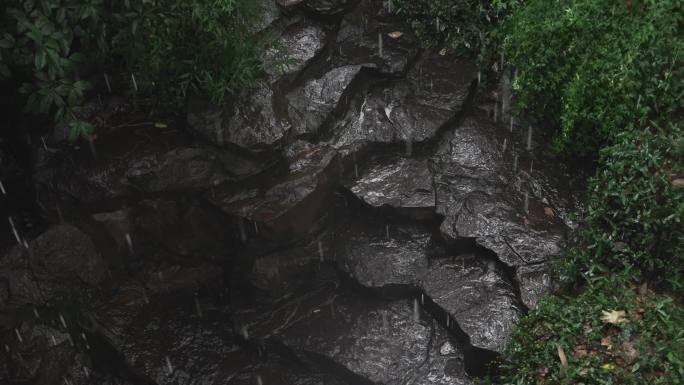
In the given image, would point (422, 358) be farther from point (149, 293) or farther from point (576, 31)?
point (576, 31)

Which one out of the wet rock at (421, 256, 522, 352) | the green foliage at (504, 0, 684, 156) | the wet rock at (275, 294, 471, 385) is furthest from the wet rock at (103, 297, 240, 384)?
the green foliage at (504, 0, 684, 156)

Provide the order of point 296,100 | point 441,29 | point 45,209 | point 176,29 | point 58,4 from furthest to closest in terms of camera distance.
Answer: point 441,29 < point 296,100 < point 45,209 < point 176,29 < point 58,4

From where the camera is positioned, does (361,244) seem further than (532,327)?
Yes

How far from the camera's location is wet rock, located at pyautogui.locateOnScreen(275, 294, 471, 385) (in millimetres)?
5234

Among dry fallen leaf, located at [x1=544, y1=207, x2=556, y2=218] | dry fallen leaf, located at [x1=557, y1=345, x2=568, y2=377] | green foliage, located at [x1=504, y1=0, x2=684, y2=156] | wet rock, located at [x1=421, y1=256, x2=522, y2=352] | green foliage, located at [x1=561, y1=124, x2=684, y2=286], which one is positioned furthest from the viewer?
dry fallen leaf, located at [x1=544, y1=207, x2=556, y2=218]

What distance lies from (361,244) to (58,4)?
334 centimetres

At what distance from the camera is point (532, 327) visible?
484 centimetres

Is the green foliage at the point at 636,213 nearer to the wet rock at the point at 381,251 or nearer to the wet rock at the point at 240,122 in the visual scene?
the wet rock at the point at 381,251

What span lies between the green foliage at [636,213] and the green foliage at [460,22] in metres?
1.99

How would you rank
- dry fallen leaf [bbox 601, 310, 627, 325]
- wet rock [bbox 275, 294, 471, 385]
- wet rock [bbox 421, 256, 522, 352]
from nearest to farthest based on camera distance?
dry fallen leaf [bbox 601, 310, 627, 325]
wet rock [bbox 421, 256, 522, 352]
wet rock [bbox 275, 294, 471, 385]

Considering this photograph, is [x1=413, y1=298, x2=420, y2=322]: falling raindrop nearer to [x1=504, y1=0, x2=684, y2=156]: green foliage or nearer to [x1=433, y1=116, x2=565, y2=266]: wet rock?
[x1=433, y1=116, x2=565, y2=266]: wet rock

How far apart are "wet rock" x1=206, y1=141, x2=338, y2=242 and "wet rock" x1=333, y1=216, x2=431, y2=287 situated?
1.27ft

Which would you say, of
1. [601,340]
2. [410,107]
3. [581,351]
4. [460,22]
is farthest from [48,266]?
[460,22]

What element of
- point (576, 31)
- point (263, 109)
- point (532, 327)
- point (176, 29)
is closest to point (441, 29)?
point (576, 31)
